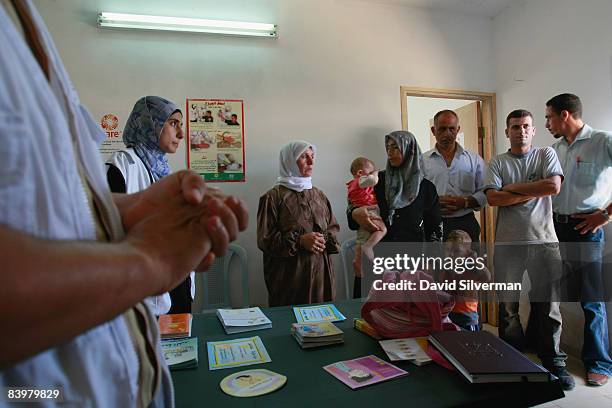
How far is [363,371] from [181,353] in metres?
0.57

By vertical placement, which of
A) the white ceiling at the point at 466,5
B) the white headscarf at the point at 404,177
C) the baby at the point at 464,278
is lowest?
the baby at the point at 464,278

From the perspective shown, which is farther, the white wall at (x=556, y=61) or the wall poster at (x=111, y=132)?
the wall poster at (x=111, y=132)

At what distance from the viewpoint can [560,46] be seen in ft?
10.3

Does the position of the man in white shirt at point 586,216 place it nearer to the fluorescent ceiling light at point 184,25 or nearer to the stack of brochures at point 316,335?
the stack of brochures at point 316,335

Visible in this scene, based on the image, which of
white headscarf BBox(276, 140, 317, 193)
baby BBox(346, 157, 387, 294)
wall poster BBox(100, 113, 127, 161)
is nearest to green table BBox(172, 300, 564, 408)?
baby BBox(346, 157, 387, 294)

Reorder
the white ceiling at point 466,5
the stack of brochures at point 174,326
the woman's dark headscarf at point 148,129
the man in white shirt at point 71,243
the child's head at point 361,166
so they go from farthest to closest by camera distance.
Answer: the white ceiling at point 466,5 < the child's head at point 361,166 < the woman's dark headscarf at point 148,129 < the stack of brochures at point 174,326 < the man in white shirt at point 71,243

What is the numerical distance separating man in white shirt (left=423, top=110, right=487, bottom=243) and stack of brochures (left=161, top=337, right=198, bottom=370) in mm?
2336

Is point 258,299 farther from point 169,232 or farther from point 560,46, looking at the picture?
point 560,46

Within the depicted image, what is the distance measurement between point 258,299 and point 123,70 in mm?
2291

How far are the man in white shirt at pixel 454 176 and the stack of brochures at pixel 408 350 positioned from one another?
1949mm

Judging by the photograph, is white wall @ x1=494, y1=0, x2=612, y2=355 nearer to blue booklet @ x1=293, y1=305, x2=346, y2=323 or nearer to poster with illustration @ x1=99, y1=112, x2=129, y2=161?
blue booklet @ x1=293, y1=305, x2=346, y2=323

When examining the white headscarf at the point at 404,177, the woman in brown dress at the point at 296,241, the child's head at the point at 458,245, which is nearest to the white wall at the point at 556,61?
the child's head at the point at 458,245

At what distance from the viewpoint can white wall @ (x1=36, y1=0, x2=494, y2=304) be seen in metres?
2.98

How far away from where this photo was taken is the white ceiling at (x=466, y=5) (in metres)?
3.60
